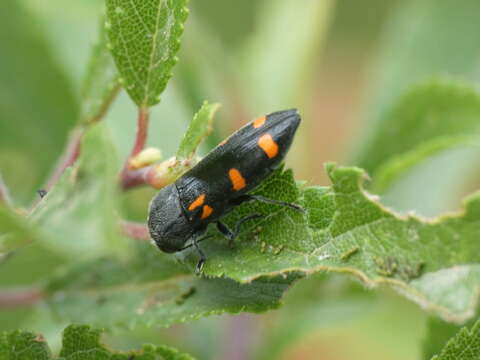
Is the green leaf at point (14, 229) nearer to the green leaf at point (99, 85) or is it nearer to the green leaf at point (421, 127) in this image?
the green leaf at point (99, 85)

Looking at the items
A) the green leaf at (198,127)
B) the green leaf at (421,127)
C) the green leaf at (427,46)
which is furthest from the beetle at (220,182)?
the green leaf at (427,46)

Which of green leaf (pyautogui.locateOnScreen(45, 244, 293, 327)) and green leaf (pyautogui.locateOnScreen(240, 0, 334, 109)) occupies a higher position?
green leaf (pyautogui.locateOnScreen(240, 0, 334, 109))

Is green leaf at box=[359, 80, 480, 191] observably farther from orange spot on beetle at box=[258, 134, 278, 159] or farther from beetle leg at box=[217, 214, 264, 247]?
beetle leg at box=[217, 214, 264, 247]

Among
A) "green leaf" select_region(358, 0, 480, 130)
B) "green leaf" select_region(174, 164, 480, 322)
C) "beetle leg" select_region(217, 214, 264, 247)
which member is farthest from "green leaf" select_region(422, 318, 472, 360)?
"green leaf" select_region(358, 0, 480, 130)

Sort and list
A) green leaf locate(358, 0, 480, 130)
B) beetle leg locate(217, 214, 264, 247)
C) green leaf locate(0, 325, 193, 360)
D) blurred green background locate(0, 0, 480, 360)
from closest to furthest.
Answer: green leaf locate(0, 325, 193, 360)
beetle leg locate(217, 214, 264, 247)
blurred green background locate(0, 0, 480, 360)
green leaf locate(358, 0, 480, 130)

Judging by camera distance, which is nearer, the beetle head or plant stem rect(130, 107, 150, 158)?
plant stem rect(130, 107, 150, 158)

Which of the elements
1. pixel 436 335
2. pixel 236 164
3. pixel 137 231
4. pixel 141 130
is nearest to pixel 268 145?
pixel 236 164

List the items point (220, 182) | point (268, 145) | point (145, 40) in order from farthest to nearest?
point (220, 182) < point (268, 145) < point (145, 40)

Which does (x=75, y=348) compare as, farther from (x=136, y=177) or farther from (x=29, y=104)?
(x=29, y=104)
